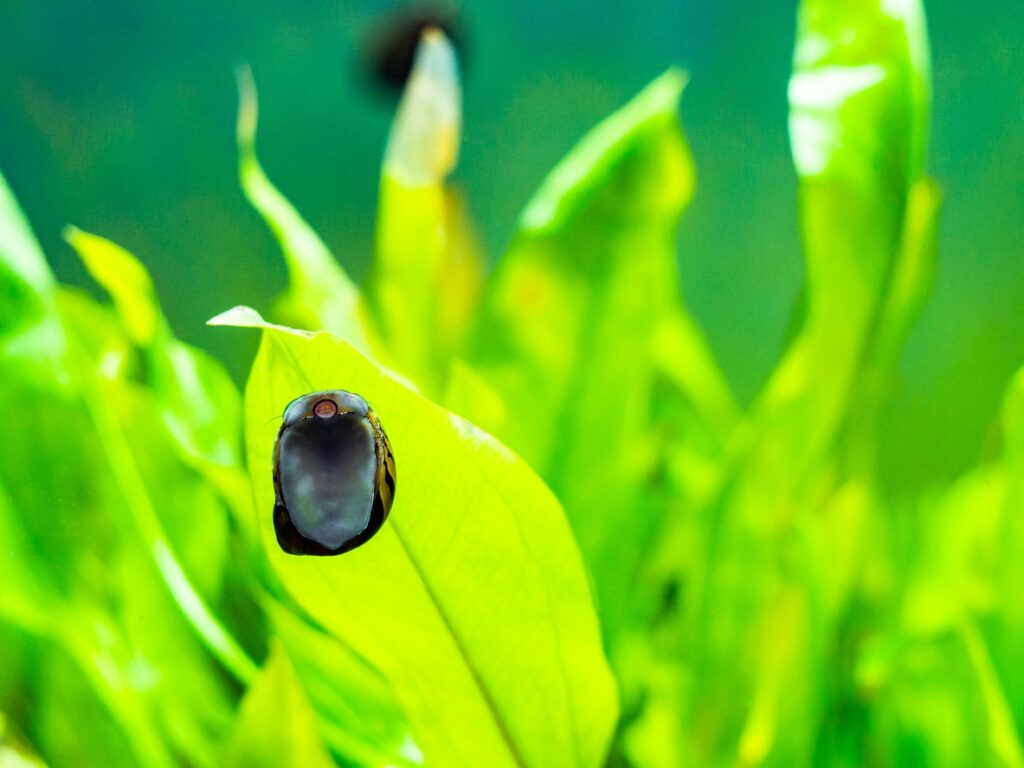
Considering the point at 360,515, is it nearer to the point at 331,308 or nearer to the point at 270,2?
the point at 331,308

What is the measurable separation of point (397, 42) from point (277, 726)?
2.41 feet

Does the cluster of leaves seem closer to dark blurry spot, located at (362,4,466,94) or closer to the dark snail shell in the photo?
the dark snail shell

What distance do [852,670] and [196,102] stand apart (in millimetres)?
791

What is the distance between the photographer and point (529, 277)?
0.51 metres

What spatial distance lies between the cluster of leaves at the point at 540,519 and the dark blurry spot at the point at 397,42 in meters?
0.33

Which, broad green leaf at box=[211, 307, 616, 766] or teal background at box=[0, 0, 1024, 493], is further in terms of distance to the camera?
teal background at box=[0, 0, 1024, 493]

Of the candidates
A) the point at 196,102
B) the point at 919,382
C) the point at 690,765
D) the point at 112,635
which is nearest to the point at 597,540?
the point at 690,765

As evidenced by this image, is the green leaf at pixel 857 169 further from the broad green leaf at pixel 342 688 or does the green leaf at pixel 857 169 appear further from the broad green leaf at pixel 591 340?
the broad green leaf at pixel 342 688

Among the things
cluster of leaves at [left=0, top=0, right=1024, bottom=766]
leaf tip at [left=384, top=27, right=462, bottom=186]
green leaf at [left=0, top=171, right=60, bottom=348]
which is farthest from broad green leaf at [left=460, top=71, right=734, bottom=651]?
green leaf at [left=0, top=171, right=60, bottom=348]

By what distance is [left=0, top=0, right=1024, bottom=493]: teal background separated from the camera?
0.84 metres

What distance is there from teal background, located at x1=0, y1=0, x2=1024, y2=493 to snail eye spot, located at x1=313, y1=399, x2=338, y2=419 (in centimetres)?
64

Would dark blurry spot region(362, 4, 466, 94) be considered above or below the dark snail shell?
above

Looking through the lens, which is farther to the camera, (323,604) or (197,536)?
(197,536)

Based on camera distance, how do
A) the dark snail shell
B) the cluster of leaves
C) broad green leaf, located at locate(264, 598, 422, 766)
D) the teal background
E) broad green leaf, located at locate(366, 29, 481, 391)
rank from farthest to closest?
the teal background → broad green leaf, located at locate(366, 29, 481, 391) → broad green leaf, located at locate(264, 598, 422, 766) → the cluster of leaves → the dark snail shell
